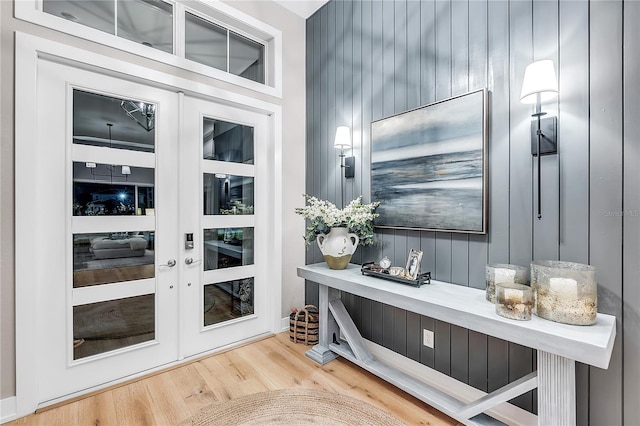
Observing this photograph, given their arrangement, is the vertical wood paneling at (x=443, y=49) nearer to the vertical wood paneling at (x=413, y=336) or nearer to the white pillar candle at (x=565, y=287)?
the white pillar candle at (x=565, y=287)

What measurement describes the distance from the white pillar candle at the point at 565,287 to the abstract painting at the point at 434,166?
0.51 metres

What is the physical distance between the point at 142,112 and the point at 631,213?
2.99 meters

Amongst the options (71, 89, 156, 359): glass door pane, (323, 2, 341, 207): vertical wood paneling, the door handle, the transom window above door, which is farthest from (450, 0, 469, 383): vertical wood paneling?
(71, 89, 156, 359): glass door pane

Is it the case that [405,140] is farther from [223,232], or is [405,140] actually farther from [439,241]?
[223,232]

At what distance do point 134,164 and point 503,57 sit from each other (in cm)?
254

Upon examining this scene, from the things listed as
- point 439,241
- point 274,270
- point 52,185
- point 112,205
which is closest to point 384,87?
point 439,241

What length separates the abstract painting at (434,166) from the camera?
1.89 metres

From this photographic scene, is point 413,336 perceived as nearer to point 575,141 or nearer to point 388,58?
point 575,141

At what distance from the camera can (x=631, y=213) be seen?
4.58ft

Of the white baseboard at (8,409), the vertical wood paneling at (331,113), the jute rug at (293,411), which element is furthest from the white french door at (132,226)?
the jute rug at (293,411)

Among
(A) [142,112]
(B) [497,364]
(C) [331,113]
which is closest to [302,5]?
(C) [331,113]

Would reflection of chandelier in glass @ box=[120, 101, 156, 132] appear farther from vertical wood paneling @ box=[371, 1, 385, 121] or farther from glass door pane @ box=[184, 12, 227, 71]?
vertical wood paneling @ box=[371, 1, 385, 121]

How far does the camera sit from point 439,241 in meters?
2.12

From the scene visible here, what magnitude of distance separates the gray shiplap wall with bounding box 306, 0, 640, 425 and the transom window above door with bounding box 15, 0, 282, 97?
3.16 ft
